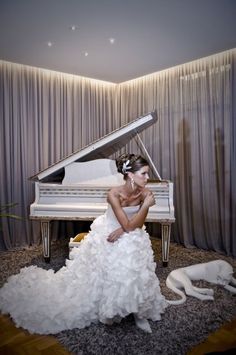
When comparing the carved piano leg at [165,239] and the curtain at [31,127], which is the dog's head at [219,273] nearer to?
the carved piano leg at [165,239]

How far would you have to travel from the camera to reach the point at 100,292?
7.89 feet

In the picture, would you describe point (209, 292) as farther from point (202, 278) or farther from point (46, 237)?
point (46, 237)

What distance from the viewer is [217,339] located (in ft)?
7.29

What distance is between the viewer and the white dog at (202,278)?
2.88m

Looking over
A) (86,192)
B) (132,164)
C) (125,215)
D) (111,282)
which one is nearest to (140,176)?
(132,164)

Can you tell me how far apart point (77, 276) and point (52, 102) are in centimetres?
287

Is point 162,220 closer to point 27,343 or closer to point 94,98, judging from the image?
point 27,343

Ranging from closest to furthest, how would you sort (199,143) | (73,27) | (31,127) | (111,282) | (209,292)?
(111,282) → (209,292) → (73,27) → (199,143) → (31,127)

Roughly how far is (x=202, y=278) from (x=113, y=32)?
2694 millimetres

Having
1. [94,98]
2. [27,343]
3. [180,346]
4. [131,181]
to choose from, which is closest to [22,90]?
[94,98]

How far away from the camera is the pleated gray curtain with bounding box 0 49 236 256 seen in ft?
13.1

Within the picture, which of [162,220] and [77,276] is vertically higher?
[162,220]

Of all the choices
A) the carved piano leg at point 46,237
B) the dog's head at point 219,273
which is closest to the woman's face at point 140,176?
the dog's head at point 219,273

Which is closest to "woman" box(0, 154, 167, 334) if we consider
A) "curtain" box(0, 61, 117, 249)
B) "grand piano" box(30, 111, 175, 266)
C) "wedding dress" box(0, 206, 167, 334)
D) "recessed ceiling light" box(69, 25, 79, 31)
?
"wedding dress" box(0, 206, 167, 334)
